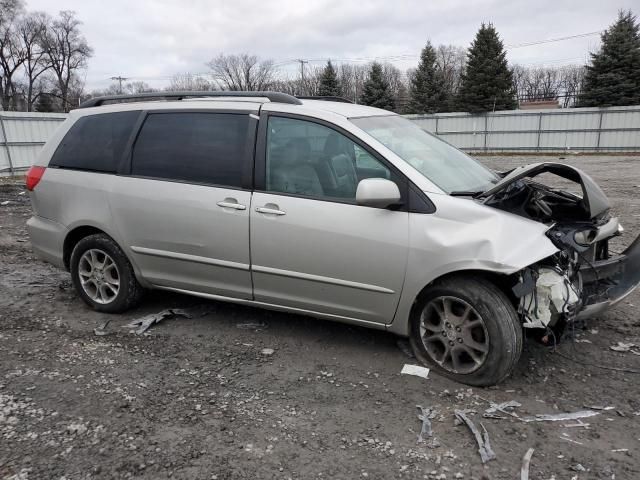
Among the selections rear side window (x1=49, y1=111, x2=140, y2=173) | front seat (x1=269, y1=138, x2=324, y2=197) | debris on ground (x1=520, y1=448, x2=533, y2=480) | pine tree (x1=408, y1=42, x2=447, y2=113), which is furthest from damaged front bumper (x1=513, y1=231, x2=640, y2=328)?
pine tree (x1=408, y1=42, x2=447, y2=113)

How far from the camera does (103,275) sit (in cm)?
447

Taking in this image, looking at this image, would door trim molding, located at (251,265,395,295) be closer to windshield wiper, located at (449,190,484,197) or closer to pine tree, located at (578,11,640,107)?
windshield wiper, located at (449,190,484,197)

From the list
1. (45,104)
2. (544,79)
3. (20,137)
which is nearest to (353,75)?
(544,79)

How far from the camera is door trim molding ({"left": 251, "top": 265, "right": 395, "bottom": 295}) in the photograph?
11.1ft

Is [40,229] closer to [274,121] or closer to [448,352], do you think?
[274,121]

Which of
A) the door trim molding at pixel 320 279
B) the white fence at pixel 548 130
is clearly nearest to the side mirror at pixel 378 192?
→ the door trim molding at pixel 320 279

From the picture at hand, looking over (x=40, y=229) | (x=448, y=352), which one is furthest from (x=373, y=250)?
(x=40, y=229)

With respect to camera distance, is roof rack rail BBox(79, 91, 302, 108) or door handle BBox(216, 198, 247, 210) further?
roof rack rail BBox(79, 91, 302, 108)

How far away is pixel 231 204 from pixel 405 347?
1655mm

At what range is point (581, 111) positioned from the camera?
1134 inches

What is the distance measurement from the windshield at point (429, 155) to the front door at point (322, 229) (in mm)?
235

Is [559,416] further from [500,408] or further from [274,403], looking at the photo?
[274,403]

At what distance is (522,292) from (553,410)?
2.30 ft

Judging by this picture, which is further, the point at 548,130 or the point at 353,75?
the point at 353,75
